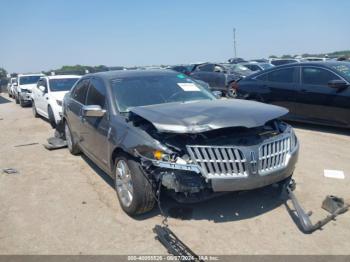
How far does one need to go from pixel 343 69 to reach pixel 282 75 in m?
1.42

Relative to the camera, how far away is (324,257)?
3.06m

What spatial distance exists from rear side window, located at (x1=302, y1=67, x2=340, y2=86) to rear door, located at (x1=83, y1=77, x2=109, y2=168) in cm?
494

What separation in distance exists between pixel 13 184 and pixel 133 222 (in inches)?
99.1

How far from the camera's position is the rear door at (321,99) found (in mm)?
7145

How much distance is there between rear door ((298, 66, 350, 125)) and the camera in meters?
7.14

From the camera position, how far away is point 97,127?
15.6ft

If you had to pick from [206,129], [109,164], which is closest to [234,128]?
[206,129]

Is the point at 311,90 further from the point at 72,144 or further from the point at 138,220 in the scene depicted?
the point at 138,220

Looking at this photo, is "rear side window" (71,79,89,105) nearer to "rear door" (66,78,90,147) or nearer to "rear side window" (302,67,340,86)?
"rear door" (66,78,90,147)

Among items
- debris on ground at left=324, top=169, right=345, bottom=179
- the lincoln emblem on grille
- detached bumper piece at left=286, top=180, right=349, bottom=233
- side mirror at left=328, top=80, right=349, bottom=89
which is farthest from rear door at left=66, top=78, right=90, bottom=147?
side mirror at left=328, top=80, right=349, bottom=89

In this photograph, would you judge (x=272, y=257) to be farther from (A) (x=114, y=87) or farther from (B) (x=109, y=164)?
(A) (x=114, y=87)

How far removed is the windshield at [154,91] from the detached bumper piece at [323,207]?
1.86 metres

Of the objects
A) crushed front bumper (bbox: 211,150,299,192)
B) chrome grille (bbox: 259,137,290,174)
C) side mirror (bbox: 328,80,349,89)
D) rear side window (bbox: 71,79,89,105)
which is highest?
rear side window (bbox: 71,79,89,105)

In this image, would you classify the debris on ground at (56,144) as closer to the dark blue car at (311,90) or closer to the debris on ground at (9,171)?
the debris on ground at (9,171)
